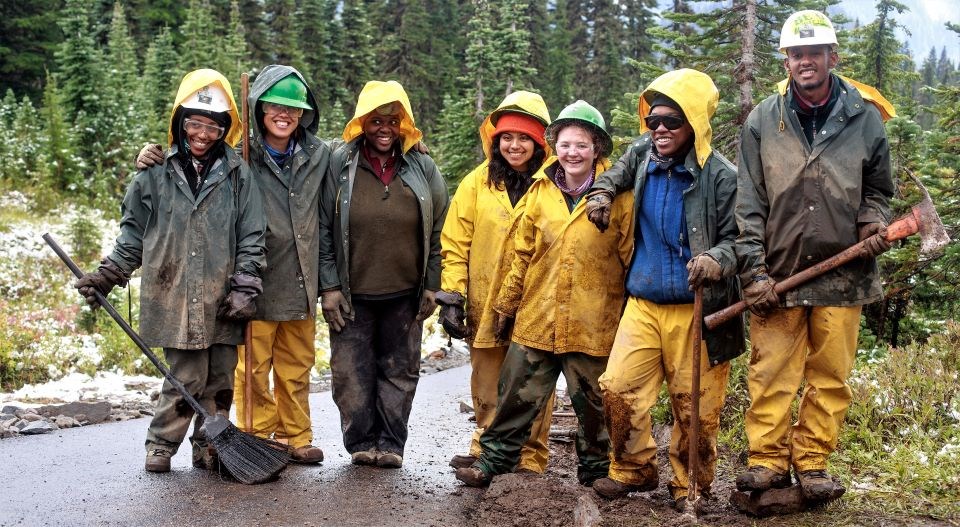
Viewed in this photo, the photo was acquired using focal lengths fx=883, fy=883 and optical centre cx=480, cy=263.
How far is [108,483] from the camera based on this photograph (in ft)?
20.1

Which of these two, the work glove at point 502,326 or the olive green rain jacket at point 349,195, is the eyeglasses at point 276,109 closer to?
the olive green rain jacket at point 349,195

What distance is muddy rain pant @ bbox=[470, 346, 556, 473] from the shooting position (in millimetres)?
6551

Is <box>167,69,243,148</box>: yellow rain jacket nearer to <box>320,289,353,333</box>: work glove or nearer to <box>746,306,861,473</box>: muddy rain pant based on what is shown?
<box>320,289,353,333</box>: work glove

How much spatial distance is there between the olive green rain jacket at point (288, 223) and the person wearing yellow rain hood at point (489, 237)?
3.33ft

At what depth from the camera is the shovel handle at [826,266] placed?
16.0 ft

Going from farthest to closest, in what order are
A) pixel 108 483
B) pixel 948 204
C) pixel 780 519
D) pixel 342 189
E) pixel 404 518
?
pixel 948 204, pixel 342 189, pixel 108 483, pixel 404 518, pixel 780 519

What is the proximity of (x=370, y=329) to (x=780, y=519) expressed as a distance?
3.32 metres

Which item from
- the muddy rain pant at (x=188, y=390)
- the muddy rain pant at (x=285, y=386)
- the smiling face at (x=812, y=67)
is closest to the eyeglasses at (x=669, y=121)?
the smiling face at (x=812, y=67)

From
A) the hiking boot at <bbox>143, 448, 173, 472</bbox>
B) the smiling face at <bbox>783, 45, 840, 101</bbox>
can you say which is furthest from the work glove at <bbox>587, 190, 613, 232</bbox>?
the hiking boot at <bbox>143, 448, 173, 472</bbox>

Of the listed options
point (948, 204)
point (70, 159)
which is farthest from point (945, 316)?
point (70, 159)

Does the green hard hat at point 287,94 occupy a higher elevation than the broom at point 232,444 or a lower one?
higher

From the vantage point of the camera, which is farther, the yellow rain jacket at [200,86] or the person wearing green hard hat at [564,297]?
the yellow rain jacket at [200,86]

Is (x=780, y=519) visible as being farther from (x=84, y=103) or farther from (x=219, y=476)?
(x=84, y=103)

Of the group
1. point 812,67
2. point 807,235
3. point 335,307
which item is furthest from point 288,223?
point 812,67
